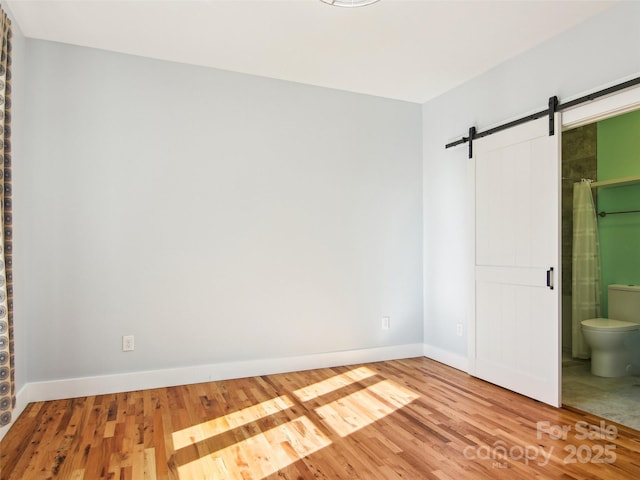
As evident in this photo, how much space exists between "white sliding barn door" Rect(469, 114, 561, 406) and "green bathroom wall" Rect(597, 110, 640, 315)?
1715 mm

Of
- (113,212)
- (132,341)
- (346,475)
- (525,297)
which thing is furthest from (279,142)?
(346,475)

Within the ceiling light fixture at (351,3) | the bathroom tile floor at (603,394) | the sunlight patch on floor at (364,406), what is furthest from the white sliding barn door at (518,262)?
the ceiling light fixture at (351,3)

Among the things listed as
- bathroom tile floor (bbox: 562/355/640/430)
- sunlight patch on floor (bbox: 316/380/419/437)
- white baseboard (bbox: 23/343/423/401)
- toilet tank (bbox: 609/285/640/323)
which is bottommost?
bathroom tile floor (bbox: 562/355/640/430)

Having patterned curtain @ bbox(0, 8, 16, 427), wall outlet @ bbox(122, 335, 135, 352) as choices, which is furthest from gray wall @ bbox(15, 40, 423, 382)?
patterned curtain @ bbox(0, 8, 16, 427)

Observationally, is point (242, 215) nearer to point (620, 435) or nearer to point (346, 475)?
point (346, 475)

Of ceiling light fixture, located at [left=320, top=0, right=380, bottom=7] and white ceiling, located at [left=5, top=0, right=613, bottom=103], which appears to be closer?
ceiling light fixture, located at [left=320, top=0, right=380, bottom=7]

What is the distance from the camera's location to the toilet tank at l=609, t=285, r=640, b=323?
13.0 feet

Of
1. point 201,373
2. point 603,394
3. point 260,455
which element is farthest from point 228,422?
point 603,394

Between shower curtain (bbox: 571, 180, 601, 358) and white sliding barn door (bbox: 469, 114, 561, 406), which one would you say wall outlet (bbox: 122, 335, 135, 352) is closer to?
white sliding barn door (bbox: 469, 114, 561, 406)

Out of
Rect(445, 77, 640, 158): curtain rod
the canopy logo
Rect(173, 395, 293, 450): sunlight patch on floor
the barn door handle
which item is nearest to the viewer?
the canopy logo

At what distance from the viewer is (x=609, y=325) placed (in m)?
3.76

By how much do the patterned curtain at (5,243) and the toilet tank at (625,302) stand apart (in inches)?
197

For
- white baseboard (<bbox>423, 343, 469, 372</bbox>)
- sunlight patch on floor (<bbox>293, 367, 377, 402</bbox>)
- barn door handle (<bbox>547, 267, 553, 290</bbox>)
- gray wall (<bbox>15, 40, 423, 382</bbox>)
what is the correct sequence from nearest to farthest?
barn door handle (<bbox>547, 267, 553, 290</bbox>), gray wall (<bbox>15, 40, 423, 382</bbox>), sunlight patch on floor (<bbox>293, 367, 377, 402</bbox>), white baseboard (<bbox>423, 343, 469, 372</bbox>)

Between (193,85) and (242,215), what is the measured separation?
1.19 metres
